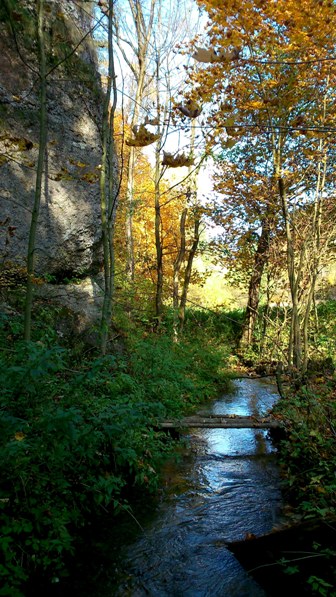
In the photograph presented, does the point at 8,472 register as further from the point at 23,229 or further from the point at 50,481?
the point at 23,229

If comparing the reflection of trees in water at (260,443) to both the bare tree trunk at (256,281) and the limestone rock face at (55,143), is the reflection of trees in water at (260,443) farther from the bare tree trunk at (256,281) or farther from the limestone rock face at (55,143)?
the bare tree trunk at (256,281)

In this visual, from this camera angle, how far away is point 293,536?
3.75m

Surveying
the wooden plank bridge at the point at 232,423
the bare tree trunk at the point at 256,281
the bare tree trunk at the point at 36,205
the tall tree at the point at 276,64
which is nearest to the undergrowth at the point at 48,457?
the bare tree trunk at the point at 36,205

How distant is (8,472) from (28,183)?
547cm

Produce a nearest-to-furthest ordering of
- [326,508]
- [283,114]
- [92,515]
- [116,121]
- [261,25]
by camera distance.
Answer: [326,508], [92,515], [261,25], [283,114], [116,121]

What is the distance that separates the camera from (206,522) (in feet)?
13.4

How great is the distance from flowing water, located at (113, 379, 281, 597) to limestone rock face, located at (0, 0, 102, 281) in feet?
13.4

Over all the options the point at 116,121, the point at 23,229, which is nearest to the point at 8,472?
the point at 23,229

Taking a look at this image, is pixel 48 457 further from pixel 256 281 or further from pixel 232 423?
pixel 256 281

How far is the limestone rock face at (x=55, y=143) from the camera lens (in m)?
7.03

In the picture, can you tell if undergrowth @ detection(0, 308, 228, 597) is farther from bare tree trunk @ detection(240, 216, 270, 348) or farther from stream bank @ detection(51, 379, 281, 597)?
bare tree trunk @ detection(240, 216, 270, 348)

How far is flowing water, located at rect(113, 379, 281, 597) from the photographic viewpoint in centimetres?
316

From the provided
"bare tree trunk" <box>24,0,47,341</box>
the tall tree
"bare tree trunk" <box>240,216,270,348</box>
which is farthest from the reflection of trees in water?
"bare tree trunk" <box>240,216,270,348</box>

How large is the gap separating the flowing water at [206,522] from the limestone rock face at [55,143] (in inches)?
160
